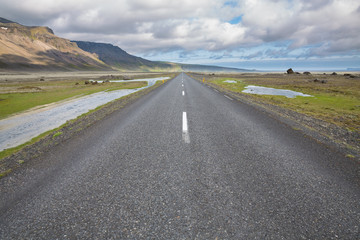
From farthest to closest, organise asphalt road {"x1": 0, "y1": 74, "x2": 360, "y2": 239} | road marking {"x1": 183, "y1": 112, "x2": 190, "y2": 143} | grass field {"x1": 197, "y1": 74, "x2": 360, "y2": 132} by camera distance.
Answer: grass field {"x1": 197, "y1": 74, "x2": 360, "y2": 132} → road marking {"x1": 183, "y1": 112, "x2": 190, "y2": 143} → asphalt road {"x1": 0, "y1": 74, "x2": 360, "y2": 239}

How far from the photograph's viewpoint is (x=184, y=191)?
11.1 ft

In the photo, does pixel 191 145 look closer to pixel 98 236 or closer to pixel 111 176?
pixel 111 176

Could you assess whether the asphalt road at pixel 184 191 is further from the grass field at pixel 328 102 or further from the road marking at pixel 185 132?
the grass field at pixel 328 102

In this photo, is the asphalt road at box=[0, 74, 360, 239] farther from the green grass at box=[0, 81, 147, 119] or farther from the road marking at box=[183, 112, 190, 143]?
the green grass at box=[0, 81, 147, 119]

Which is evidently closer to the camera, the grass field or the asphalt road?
the asphalt road

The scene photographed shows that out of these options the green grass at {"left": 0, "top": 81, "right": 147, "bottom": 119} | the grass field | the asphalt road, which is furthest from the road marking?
the green grass at {"left": 0, "top": 81, "right": 147, "bottom": 119}

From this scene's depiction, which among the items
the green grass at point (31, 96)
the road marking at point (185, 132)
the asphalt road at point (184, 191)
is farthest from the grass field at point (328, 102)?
the green grass at point (31, 96)

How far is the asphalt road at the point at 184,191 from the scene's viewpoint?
8.52 feet

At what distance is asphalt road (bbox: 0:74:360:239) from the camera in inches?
102

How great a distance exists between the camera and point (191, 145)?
555cm

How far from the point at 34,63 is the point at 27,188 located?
679ft

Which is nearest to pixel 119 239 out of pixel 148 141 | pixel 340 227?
pixel 340 227

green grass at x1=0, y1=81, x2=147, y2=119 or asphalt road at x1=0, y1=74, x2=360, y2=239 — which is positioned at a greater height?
asphalt road at x1=0, y1=74, x2=360, y2=239

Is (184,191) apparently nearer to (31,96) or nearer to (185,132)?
(185,132)
